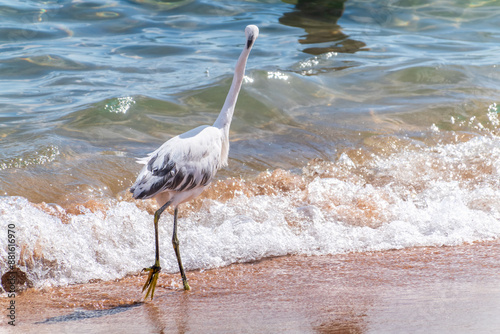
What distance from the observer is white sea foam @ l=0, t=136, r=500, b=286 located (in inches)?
158

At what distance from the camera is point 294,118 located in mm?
7496

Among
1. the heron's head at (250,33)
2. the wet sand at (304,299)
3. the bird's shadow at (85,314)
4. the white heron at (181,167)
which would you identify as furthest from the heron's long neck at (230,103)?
the bird's shadow at (85,314)

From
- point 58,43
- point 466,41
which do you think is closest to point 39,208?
point 58,43

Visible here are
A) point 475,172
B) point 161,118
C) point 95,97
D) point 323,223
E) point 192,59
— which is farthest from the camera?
point 192,59

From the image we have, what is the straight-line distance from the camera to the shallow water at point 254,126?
4.38 metres

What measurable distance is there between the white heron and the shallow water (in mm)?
511

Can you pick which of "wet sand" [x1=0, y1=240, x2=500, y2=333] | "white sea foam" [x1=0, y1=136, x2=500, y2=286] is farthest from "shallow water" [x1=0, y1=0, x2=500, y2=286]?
"wet sand" [x1=0, y1=240, x2=500, y2=333]

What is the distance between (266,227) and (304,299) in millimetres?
1210

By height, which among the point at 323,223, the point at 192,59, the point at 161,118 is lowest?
the point at 323,223

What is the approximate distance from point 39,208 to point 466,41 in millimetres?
9669

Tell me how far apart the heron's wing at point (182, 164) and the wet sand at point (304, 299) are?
0.66 metres

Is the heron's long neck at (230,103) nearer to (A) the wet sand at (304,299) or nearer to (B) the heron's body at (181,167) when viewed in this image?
(B) the heron's body at (181,167)

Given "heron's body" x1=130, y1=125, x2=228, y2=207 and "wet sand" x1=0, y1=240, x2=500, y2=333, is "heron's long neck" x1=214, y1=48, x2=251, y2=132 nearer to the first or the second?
"heron's body" x1=130, y1=125, x2=228, y2=207

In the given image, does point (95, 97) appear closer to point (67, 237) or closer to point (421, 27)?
point (67, 237)
